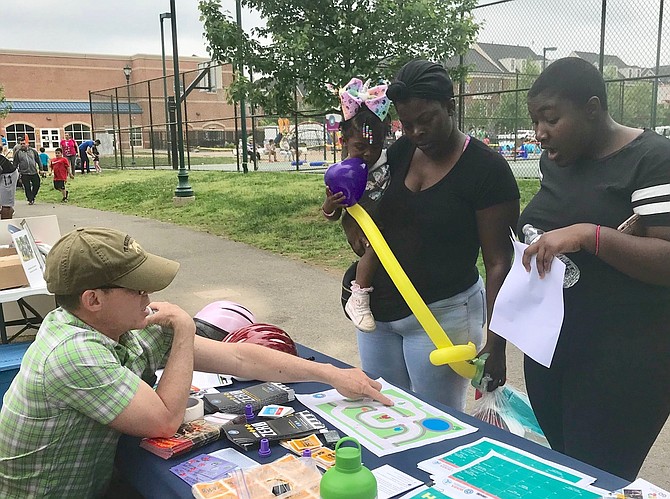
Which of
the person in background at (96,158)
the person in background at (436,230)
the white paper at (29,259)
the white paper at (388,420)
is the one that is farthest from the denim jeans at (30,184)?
the white paper at (388,420)

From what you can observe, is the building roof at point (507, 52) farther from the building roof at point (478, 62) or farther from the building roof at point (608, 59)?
the building roof at point (608, 59)

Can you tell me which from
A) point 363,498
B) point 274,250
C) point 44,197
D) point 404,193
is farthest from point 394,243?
point 44,197

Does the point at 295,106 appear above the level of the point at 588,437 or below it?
above

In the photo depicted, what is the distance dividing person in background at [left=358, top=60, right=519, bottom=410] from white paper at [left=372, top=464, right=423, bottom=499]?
726 millimetres

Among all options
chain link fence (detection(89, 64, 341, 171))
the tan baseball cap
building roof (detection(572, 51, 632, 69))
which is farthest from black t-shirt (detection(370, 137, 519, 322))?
chain link fence (detection(89, 64, 341, 171))

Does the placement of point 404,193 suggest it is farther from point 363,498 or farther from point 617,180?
point 363,498

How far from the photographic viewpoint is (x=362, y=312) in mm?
2543

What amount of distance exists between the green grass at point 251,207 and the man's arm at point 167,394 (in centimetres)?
571

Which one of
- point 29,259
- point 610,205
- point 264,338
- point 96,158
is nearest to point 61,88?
point 96,158

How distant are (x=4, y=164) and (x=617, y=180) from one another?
1292 cm

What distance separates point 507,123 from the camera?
14312 millimetres

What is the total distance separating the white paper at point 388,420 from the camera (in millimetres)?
1882

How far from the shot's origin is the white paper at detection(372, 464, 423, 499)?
1604 mm

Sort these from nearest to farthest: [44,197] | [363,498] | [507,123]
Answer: [363,498] < [507,123] < [44,197]
